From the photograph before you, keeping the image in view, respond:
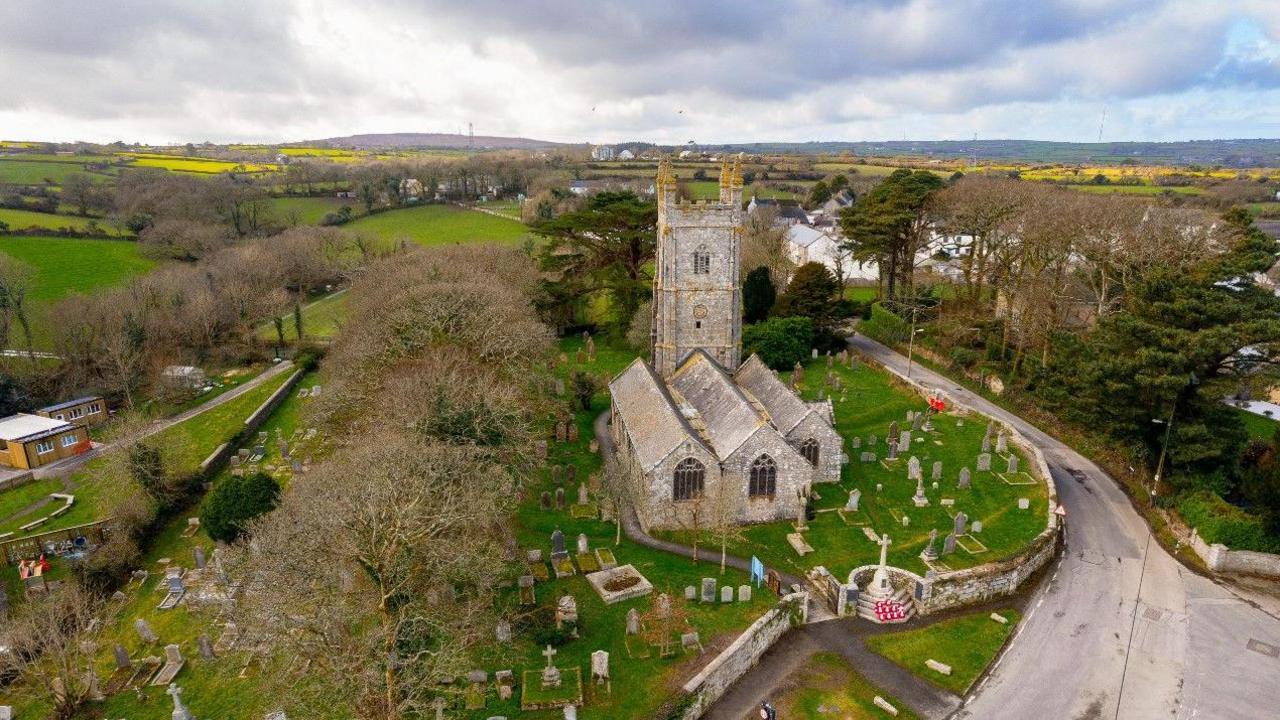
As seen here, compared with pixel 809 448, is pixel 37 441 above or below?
below

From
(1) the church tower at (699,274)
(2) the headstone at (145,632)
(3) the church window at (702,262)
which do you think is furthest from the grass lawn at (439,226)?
(2) the headstone at (145,632)

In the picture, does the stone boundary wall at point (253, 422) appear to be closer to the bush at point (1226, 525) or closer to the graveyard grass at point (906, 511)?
the graveyard grass at point (906, 511)

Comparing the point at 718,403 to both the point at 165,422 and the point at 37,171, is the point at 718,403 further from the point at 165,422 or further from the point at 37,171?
the point at 37,171

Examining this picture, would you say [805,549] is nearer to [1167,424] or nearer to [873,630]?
[873,630]

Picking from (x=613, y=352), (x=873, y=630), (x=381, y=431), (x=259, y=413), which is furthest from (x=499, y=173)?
(x=873, y=630)

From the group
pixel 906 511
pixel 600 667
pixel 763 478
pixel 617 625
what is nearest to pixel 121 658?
pixel 600 667

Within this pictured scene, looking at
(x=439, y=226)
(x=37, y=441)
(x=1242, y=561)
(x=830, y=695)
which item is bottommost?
(x=830, y=695)
